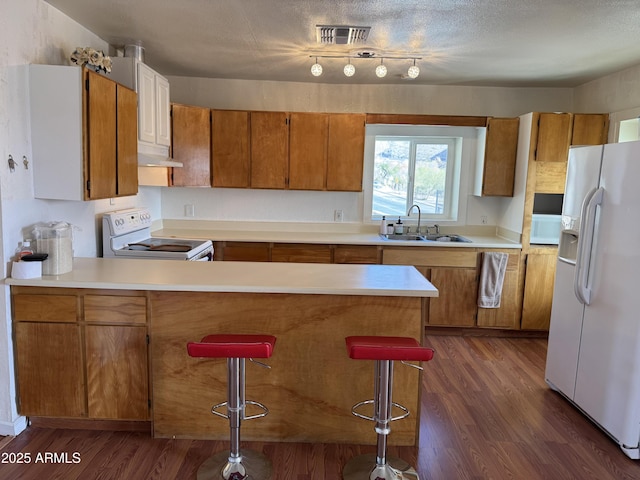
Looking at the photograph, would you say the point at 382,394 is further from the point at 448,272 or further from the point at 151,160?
the point at 151,160

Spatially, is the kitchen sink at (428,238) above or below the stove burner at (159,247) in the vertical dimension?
above

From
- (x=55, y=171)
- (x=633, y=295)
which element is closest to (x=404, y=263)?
(x=633, y=295)

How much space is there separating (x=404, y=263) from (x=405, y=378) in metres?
1.85

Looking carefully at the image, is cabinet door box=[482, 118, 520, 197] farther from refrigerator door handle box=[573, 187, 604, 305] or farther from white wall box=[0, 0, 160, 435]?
white wall box=[0, 0, 160, 435]

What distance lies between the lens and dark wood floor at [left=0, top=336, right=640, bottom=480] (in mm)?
2248

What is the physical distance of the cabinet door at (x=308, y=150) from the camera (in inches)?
170

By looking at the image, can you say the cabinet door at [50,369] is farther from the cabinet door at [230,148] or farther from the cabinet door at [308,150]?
the cabinet door at [308,150]

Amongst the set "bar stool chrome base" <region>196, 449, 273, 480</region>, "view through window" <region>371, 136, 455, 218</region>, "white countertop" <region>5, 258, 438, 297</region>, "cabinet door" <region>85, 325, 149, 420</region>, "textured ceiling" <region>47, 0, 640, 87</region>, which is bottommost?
"bar stool chrome base" <region>196, 449, 273, 480</region>

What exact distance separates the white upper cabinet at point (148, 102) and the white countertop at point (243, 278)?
114 cm

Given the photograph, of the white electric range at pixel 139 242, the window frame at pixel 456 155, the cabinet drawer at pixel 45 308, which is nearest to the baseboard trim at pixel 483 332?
the window frame at pixel 456 155

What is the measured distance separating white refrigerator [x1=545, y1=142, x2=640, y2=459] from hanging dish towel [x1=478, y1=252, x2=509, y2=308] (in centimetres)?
97

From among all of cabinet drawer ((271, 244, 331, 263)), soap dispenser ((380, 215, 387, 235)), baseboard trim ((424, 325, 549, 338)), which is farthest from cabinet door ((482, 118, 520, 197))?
cabinet drawer ((271, 244, 331, 263))

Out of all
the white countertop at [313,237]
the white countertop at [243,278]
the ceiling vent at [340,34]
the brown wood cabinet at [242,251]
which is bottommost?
the brown wood cabinet at [242,251]

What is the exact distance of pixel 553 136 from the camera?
159 inches
